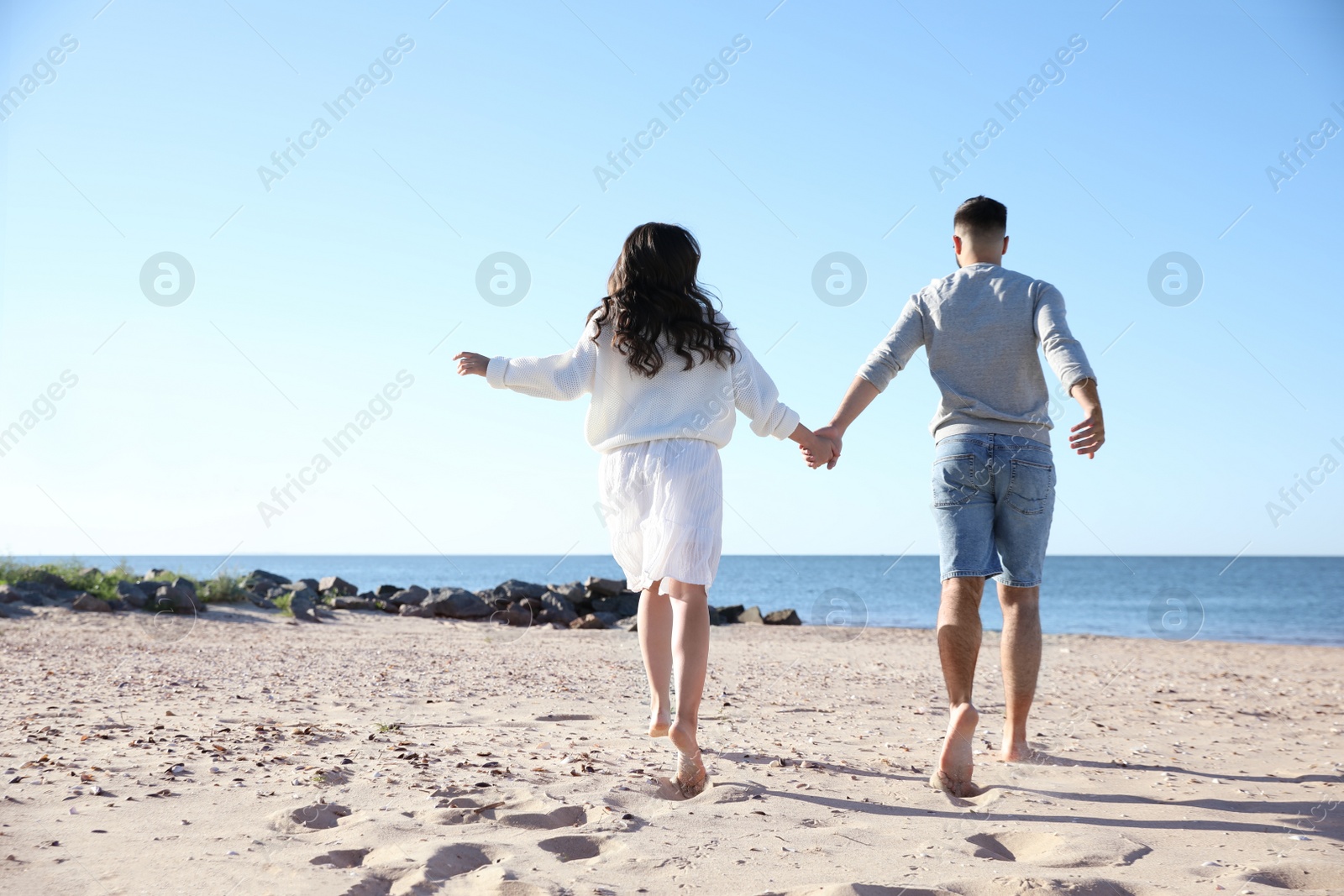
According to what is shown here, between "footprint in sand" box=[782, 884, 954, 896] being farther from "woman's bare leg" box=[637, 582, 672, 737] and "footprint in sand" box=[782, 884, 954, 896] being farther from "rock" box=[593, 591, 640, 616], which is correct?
"rock" box=[593, 591, 640, 616]

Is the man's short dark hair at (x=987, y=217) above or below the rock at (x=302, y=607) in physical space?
above

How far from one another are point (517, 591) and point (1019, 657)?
10.1 metres

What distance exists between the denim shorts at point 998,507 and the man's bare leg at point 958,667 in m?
0.07

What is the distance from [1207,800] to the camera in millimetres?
2916

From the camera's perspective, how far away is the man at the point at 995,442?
325 cm

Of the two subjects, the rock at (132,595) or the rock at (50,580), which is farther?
the rock at (50,580)

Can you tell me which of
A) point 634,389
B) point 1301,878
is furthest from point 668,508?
point 1301,878

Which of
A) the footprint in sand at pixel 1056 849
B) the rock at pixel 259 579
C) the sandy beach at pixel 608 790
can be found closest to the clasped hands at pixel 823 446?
the sandy beach at pixel 608 790

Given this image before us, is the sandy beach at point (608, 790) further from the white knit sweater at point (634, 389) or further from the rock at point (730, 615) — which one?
the rock at point (730, 615)

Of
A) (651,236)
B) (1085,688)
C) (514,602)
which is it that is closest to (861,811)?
(651,236)

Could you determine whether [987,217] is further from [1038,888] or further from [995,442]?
[1038,888]

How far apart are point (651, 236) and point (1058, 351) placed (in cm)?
152

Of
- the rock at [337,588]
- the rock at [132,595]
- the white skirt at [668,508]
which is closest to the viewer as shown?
the white skirt at [668,508]

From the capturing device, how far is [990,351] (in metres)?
3.43
